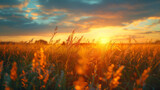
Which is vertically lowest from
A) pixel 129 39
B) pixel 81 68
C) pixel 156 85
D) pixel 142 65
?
pixel 156 85

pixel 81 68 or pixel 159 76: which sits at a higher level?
pixel 81 68

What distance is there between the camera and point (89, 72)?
6.79ft

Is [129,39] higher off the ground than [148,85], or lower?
higher

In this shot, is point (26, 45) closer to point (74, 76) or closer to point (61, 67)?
point (61, 67)

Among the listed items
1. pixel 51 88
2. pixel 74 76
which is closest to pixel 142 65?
pixel 74 76

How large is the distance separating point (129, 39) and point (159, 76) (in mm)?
1167

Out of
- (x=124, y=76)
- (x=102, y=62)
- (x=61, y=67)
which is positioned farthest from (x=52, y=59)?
(x=124, y=76)

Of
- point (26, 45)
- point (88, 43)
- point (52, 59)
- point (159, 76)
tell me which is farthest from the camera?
point (88, 43)

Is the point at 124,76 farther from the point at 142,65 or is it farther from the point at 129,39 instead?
the point at 129,39

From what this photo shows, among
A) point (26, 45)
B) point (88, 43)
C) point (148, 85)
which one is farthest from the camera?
point (88, 43)

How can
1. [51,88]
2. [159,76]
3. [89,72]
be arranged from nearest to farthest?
[51,88]
[159,76]
[89,72]

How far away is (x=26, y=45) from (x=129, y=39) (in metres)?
2.83

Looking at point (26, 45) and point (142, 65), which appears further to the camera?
point (26, 45)

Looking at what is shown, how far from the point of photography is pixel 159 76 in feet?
6.13
